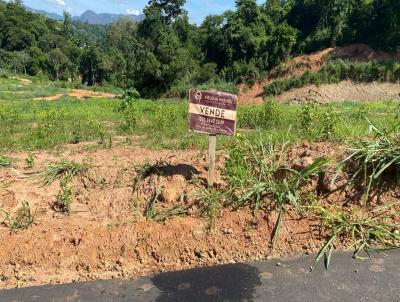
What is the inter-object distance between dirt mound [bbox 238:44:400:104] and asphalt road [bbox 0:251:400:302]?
26.9 metres

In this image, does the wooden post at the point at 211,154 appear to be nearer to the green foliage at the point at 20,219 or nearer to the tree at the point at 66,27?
the green foliage at the point at 20,219

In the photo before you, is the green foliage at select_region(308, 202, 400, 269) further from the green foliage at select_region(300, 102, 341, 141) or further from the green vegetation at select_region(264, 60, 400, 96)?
the green vegetation at select_region(264, 60, 400, 96)

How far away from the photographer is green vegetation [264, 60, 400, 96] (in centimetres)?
2833

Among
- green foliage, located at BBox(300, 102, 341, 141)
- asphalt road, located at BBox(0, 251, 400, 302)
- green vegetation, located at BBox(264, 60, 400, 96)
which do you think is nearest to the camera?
asphalt road, located at BBox(0, 251, 400, 302)

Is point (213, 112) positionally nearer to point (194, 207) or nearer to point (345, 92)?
point (194, 207)

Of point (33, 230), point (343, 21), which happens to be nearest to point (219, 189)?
point (33, 230)

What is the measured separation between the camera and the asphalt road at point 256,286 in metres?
3.57

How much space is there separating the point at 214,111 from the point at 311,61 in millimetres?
29060

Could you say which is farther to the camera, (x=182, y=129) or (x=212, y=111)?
(x=182, y=129)

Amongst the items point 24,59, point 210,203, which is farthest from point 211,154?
point 24,59

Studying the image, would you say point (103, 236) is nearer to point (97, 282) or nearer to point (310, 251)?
point (97, 282)

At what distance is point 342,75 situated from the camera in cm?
2973

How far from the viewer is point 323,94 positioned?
29.1m

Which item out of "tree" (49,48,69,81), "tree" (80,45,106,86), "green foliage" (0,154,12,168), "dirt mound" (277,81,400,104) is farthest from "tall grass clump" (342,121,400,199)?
"tree" (49,48,69,81)
